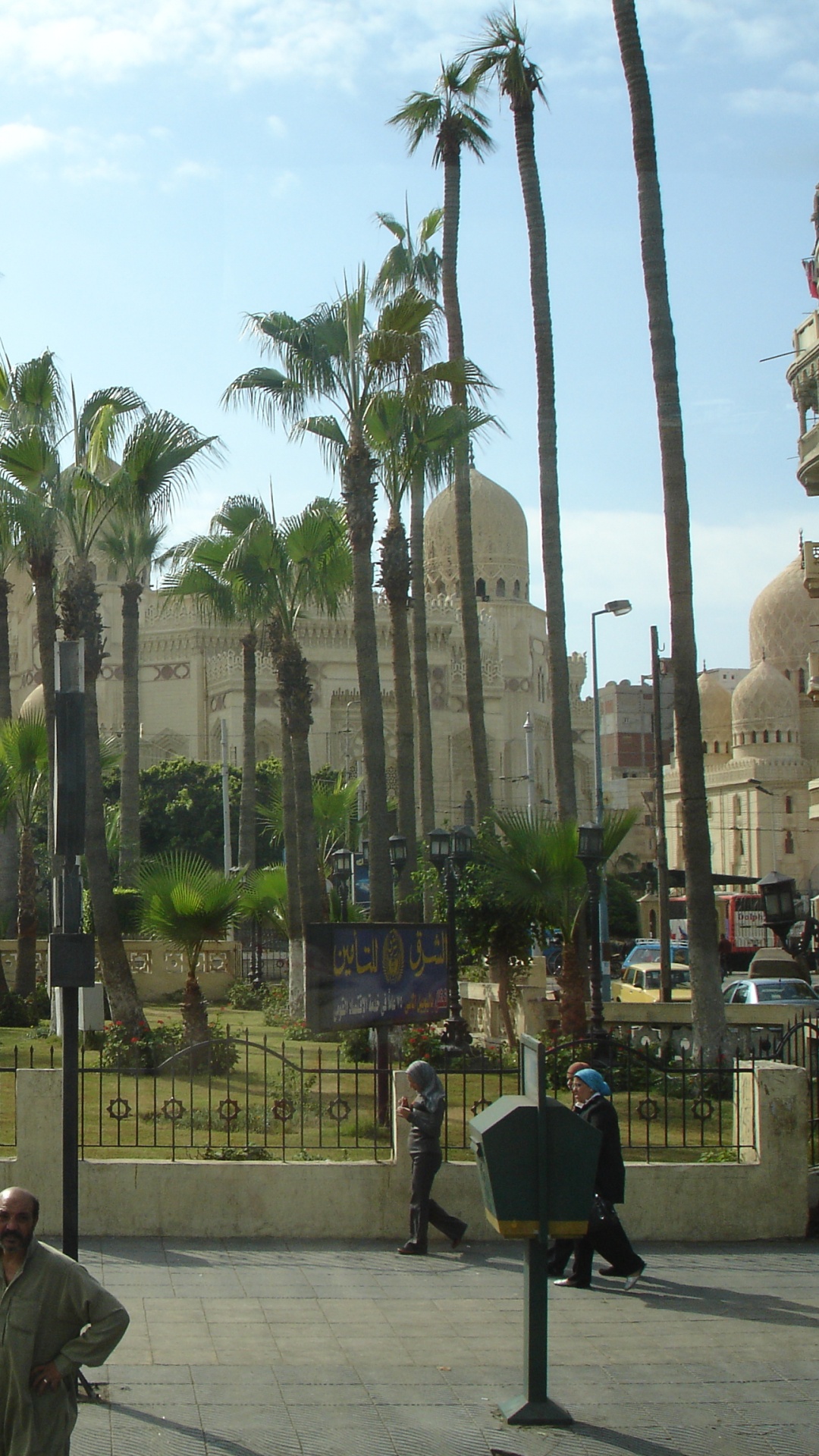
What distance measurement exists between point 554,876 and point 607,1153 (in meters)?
7.88

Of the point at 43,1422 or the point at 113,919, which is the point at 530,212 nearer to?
the point at 113,919

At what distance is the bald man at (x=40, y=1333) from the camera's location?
488 cm

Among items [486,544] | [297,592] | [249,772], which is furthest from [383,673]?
[297,592]

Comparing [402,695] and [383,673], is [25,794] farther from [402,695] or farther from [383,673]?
[383,673]

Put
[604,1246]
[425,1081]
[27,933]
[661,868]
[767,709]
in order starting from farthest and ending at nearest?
[767,709], [661,868], [27,933], [425,1081], [604,1246]

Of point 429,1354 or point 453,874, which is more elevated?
point 453,874

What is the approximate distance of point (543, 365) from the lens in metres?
23.2

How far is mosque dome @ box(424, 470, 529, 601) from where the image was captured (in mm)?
80125

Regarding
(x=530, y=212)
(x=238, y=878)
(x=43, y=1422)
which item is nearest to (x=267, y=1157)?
(x=43, y=1422)

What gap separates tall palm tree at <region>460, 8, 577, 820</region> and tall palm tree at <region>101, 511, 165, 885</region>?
684 cm

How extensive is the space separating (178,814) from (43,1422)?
55254 mm

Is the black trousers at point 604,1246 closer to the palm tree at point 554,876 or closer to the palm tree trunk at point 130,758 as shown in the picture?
the palm tree at point 554,876

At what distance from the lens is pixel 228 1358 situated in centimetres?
764

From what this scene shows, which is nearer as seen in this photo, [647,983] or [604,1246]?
[604,1246]
